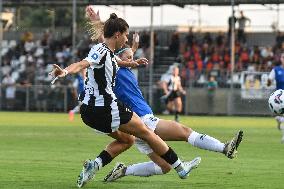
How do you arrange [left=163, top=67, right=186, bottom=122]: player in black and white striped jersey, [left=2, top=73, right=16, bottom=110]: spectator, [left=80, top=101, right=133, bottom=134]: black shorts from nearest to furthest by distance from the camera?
[left=80, top=101, right=133, bottom=134]: black shorts < [left=163, top=67, right=186, bottom=122]: player in black and white striped jersey < [left=2, top=73, right=16, bottom=110]: spectator

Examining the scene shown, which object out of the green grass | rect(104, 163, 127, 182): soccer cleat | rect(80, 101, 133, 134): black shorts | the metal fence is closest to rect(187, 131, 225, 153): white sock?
the green grass

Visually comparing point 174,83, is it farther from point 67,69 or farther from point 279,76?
point 67,69

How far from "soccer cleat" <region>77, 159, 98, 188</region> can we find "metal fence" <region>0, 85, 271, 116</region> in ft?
109

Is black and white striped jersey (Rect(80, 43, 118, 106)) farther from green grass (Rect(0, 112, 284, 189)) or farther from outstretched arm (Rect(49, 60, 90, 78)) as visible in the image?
green grass (Rect(0, 112, 284, 189))

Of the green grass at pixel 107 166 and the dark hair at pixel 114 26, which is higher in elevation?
the dark hair at pixel 114 26

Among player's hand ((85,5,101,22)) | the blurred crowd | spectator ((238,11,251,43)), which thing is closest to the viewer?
player's hand ((85,5,101,22))

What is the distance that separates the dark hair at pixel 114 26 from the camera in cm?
1145

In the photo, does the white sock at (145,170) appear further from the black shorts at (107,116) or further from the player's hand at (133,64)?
the player's hand at (133,64)

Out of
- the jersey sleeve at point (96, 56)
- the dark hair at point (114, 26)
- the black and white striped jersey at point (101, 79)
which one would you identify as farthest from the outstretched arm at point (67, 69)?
the dark hair at point (114, 26)

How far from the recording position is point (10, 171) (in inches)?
537

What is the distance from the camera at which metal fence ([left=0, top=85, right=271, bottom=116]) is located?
4494 cm

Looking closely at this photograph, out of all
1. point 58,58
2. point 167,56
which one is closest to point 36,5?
point 58,58

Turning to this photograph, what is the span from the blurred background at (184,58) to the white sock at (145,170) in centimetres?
3110

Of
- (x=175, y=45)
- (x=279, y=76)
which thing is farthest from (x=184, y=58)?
(x=279, y=76)
